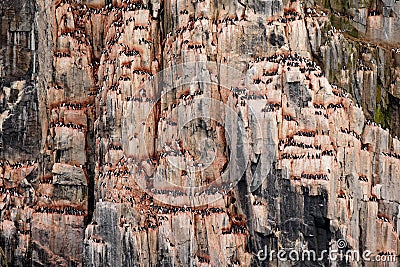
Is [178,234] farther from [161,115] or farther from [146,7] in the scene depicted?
[146,7]

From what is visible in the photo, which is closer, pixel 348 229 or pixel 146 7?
pixel 348 229

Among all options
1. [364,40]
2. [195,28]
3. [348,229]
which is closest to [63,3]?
[195,28]

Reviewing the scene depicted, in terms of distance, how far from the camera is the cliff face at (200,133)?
211 feet

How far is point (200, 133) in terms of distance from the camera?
66.1 m

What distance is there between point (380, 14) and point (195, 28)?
1448 cm

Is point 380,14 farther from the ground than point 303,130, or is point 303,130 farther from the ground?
point 380,14

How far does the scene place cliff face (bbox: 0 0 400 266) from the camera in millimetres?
64375

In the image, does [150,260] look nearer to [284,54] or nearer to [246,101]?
[246,101]

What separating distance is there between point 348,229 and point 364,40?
580 inches

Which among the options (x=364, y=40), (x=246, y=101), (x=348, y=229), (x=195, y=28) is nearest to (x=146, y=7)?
(x=195, y=28)

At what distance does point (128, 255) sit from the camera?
214 feet

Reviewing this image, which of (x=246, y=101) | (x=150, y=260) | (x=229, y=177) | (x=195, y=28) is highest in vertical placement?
(x=195, y=28)

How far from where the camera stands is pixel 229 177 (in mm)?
65750

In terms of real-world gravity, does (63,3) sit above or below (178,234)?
above
